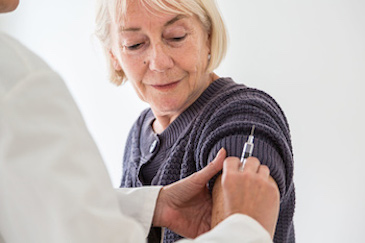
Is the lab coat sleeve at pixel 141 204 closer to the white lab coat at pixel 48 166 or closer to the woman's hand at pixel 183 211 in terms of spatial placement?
the woman's hand at pixel 183 211

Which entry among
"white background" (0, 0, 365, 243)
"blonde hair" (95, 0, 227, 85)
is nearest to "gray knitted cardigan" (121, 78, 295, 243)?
"blonde hair" (95, 0, 227, 85)

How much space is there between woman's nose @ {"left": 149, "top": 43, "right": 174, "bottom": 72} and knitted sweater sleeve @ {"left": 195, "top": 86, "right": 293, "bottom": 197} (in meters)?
0.18

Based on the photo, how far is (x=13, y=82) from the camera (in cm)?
79

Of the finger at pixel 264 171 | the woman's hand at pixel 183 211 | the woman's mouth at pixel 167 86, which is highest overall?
the woman's mouth at pixel 167 86

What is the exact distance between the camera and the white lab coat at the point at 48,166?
0.77 meters

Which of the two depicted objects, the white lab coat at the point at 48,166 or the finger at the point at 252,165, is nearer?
the white lab coat at the point at 48,166

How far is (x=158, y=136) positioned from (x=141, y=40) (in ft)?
1.00

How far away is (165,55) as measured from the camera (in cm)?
139

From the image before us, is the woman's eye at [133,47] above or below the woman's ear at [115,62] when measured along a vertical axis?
above

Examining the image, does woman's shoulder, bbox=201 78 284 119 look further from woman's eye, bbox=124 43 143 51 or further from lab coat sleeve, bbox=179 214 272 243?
lab coat sleeve, bbox=179 214 272 243

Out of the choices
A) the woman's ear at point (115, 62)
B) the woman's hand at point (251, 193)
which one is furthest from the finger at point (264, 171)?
the woman's ear at point (115, 62)

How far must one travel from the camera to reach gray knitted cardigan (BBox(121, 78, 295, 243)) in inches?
44.8

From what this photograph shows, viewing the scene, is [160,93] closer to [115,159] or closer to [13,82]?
[13,82]

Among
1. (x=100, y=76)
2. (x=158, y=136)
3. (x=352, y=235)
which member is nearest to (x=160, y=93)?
(x=158, y=136)
